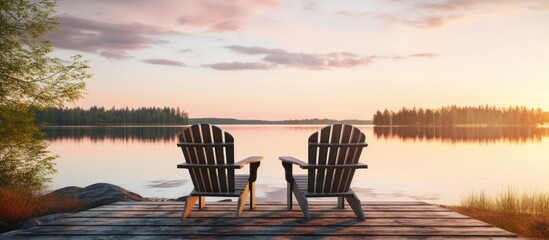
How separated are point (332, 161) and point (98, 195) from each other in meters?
6.13

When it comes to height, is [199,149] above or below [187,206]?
above

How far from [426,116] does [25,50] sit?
132 metres

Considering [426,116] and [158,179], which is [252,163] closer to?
[158,179]

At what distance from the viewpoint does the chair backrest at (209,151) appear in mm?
5340

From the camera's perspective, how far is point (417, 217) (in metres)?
5.52

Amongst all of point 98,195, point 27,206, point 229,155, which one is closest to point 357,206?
point 229,155

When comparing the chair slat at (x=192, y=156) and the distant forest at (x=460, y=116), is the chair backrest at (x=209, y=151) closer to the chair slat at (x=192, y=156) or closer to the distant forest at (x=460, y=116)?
the chair slat at (x=192, y=156)

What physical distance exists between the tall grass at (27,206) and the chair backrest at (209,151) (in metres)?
4.44

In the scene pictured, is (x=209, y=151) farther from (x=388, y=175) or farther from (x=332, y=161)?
(x=388, y=175)

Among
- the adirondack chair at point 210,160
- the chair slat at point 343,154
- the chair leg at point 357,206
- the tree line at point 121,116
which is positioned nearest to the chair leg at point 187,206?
the adirondack chair at point 210,160

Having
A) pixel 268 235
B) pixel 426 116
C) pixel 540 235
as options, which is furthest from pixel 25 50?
pixel 426 116

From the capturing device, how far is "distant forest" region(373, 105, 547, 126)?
134 meters

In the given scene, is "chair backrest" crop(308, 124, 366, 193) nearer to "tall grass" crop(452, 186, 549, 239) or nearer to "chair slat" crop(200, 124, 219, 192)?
"chair slat" crop(200, 124, 219, 192)

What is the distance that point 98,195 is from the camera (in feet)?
30.9
